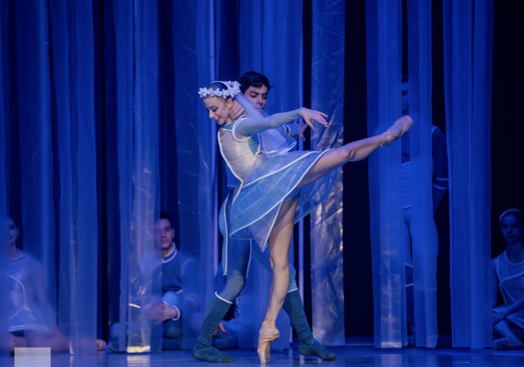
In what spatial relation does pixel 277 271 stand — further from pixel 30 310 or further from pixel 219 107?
pixel 30 310

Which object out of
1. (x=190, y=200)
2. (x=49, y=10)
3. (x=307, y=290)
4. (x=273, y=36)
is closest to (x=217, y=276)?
(x=190, y=200)

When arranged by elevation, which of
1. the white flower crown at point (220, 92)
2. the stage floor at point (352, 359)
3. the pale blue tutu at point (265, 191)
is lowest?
the stage floor at point (352, 359)

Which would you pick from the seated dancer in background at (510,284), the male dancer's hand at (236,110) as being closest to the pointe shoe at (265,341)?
the male dancer's hand at (236,110)

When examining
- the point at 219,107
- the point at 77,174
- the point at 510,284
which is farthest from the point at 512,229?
the point at 77,174

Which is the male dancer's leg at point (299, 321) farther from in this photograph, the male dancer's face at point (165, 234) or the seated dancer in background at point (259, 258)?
the male dancer's face at point (165, 234)

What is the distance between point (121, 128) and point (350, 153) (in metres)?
1.49

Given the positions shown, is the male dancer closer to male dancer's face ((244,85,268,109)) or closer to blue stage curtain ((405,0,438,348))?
male dancer's face ((244,85,268,109))

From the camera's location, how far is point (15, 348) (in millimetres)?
4566

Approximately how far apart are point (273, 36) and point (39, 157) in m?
1.33

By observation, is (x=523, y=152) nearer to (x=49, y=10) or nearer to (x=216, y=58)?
(x=216, y=58)

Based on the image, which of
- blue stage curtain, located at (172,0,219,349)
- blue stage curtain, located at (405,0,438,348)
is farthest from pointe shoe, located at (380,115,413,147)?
blue stage curtain, located at (172,0,219,349)

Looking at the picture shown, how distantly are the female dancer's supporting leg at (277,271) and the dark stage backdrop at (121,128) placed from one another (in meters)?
0.90

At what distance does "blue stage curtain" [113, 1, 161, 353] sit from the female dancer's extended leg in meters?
1.20

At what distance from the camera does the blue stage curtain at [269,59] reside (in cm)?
463
